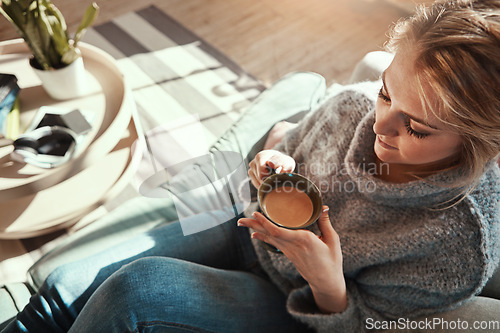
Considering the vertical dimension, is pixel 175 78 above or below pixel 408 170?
below

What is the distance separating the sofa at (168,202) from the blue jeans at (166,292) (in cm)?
13

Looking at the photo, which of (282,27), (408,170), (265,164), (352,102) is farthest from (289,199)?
(282,27)

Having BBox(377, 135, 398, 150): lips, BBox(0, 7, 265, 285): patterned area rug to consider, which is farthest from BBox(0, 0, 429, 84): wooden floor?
BBox(377, 135, 398, 150): lips

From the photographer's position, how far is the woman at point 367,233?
598 mm

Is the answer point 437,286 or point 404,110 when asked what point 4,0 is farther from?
point 437,286

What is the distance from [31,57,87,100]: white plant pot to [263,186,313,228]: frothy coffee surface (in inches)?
34.9

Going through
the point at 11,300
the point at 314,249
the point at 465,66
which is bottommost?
the point at 11,300

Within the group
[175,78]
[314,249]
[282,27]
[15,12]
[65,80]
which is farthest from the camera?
[282,27]

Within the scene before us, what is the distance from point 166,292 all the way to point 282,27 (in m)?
1.97

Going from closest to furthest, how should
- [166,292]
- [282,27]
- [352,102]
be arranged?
[166,292] → [352,102] → [282,27]

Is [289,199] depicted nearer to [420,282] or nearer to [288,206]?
[288,206]

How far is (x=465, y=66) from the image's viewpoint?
560mm

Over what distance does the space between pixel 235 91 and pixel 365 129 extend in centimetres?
119

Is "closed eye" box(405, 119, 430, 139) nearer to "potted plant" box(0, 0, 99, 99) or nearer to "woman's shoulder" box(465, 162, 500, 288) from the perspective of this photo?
"woman's shoulder" box(465, 162, 500, 288)
